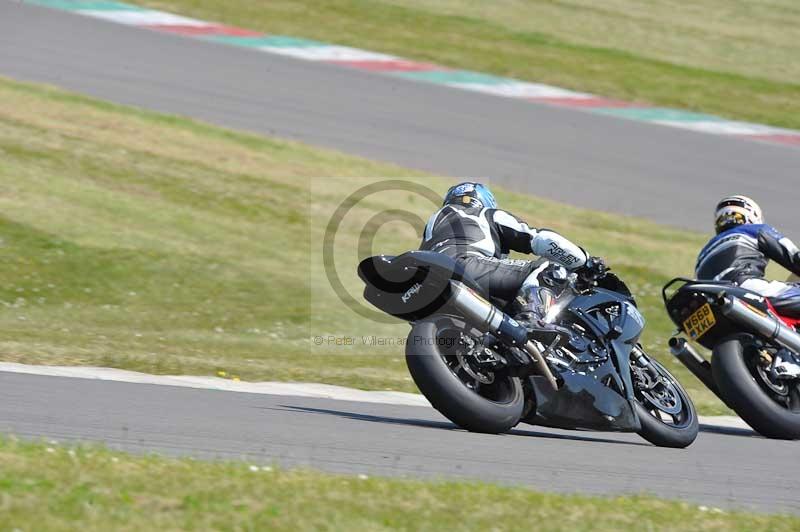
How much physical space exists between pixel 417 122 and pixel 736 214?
418 inches

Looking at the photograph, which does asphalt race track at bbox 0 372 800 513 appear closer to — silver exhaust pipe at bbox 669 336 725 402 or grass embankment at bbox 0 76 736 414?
silver exhaust pipe at bbox 669 336 725 402

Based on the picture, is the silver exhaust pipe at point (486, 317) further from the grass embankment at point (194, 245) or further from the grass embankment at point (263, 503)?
the grass embankment at point (194, 245)

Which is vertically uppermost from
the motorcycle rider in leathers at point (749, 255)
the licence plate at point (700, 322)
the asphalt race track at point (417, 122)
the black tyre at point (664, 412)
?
the motorcycle rider in leathers at point (749, 255)

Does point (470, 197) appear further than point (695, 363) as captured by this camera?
No

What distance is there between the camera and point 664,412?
26.7 ft

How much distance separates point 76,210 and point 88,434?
8883 millimetres

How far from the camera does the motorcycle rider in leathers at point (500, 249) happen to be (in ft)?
25.6

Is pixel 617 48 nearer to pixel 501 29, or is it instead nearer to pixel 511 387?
pixel 501 29

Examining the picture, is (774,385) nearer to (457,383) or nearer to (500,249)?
(500,249)

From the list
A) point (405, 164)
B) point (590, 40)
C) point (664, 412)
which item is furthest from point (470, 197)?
point (590, 40)

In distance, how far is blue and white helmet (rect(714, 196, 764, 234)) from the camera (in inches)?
396

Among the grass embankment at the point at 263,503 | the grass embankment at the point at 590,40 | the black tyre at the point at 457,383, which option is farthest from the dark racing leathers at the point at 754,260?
the grass embankment at the point at 590,40

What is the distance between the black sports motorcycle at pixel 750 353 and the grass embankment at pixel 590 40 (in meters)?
14.2

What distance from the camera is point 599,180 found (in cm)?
1875
